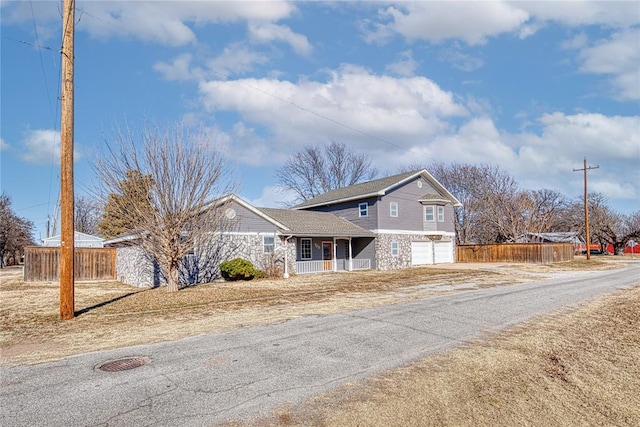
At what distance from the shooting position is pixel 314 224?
2544 centimetres

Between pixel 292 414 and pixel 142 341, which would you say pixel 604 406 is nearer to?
pixel 292 414

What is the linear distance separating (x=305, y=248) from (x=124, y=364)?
19.0 metres

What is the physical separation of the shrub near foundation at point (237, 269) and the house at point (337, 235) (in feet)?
2.15

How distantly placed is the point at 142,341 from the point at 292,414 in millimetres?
4439

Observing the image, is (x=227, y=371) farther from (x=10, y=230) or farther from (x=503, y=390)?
(x=10, y=230)

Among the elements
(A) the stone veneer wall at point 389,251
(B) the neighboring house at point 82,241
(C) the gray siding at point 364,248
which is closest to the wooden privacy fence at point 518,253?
(A) the stone veneer wall at point 389,251

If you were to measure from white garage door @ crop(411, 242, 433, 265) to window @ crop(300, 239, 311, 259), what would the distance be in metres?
8.78

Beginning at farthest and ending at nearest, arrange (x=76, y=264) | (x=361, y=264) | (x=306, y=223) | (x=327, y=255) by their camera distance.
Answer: (x=361, y=264) < (x=327, y=255) < (x=306, y=223) < (x=76, y=264)

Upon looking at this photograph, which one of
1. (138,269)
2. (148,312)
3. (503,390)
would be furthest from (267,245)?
(503,390)

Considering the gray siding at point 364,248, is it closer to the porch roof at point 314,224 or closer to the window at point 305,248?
the porch roof at point 314,224

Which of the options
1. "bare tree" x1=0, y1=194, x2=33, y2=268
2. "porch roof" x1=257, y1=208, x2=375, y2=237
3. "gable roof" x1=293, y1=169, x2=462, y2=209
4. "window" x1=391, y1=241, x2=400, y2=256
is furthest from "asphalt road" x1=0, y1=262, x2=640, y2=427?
"bare tree" x1=0, y1=194, x2=33, y2=268

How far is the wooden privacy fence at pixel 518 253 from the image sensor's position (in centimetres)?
3172

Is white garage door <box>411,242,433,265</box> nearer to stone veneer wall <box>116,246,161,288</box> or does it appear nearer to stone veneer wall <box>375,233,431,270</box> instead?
stone veneer wall <box>375,233,431,270</box>

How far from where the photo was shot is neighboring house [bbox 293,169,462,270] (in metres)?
27.5
